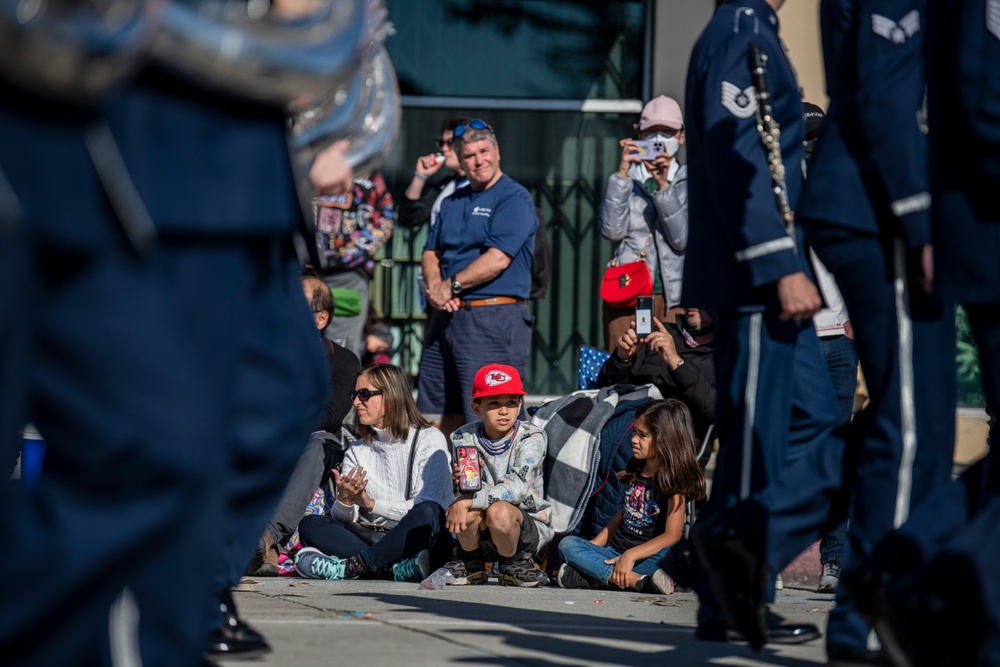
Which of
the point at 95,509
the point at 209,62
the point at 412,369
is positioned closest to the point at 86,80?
the point at 209,62

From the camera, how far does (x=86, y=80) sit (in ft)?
6.24

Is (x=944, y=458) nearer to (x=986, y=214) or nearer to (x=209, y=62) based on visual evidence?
(x=986, y=214)

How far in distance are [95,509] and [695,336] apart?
533cm

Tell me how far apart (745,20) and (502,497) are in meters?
2.95

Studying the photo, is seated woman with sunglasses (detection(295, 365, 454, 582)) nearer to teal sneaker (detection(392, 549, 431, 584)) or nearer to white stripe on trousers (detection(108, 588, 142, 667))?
teal sneaker (detection(392, 549, 431, 584))

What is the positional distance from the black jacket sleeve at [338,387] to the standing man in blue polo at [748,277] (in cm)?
346

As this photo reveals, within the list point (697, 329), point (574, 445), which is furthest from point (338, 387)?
point (697, 329)

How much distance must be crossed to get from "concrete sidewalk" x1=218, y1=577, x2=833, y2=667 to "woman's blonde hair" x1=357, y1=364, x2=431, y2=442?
1136 millimetres

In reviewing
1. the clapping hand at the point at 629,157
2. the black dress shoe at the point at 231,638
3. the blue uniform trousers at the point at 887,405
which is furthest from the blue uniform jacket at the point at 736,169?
the clapping hand at the point at 629,157

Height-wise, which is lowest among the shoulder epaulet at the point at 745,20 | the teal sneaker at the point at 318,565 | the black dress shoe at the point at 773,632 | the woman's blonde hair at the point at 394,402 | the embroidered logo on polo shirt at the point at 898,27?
the teal sneaker at the point at 318,565

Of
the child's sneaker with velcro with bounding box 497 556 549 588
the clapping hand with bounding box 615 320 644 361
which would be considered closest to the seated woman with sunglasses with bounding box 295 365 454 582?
the child's sneaker with velcro with bounding box 497 556 549 588

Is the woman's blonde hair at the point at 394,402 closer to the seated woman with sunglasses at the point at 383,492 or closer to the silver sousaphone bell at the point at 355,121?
the seated woman with sunglasses at the point at 383,492

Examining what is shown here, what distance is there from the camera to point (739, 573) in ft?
11.6

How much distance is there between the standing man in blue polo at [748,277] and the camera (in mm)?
3889
